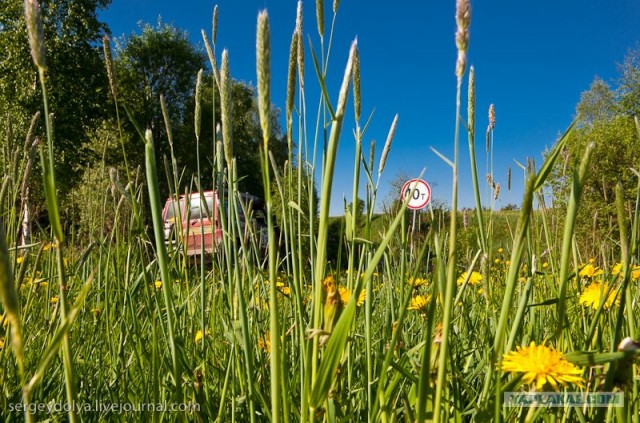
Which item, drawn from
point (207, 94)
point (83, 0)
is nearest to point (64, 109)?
point (83, 0)

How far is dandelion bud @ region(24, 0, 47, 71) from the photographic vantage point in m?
0.30

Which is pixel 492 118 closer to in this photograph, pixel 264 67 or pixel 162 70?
pixel 264 67

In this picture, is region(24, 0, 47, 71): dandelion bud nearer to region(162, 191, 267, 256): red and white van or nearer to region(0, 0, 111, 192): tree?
region(162, 191, 267, 256): red and white van

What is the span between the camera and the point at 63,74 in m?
10.6

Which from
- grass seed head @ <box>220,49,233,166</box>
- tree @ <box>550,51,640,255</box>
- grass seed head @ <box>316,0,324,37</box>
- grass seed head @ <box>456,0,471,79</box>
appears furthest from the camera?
tree @ <box>550,51,640,255</box>

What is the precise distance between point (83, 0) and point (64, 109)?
293 centimetres

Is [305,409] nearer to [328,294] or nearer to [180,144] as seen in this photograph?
[328,294]

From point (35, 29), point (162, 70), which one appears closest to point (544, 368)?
point (35, 29)

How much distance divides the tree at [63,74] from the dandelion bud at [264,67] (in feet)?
35.5

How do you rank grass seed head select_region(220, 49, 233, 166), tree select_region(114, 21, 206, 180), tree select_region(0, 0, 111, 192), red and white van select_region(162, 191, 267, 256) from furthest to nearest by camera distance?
tree select_region(114, 21, 206, 180)
tree select_region(0, 0, 111, 192)
red and white van select_region(162, 191, 267, 256)
grass seed head select_region(220, 49, 233, 166)

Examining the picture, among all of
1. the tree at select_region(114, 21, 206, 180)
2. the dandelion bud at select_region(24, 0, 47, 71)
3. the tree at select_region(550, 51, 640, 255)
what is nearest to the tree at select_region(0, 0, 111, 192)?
the tree at select_region(114, 21, 206, 180)

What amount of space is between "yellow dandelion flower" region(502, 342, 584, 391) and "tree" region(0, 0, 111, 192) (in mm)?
10834

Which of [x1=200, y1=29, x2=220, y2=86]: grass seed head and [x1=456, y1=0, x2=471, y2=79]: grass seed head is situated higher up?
[x1=200, y1=29, x2=220, y2=86]: grass seed head

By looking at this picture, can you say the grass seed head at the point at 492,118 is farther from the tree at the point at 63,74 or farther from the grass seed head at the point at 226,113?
the tree at the point at 63,74
